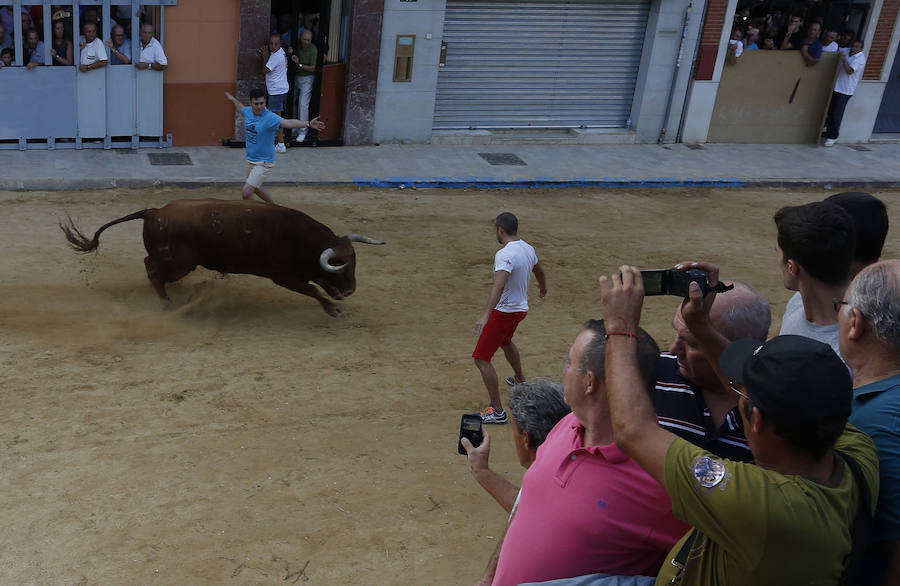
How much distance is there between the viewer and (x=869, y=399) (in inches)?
127

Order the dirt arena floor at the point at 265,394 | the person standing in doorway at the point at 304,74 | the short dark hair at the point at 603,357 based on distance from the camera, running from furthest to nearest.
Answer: the person standing in doorway at the point at 304,74 → the dirt arena floor at the point at 265,394 → the short dark hair at the point at 603,357

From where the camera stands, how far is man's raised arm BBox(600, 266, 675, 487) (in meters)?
2.74

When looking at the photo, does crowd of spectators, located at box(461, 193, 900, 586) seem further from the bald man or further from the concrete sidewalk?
the concrete sidewalk

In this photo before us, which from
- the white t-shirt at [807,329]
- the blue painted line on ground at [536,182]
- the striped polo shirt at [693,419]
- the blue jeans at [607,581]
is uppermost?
the white t-shirt at [807,329]

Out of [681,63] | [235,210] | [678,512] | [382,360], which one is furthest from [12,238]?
[681,63]

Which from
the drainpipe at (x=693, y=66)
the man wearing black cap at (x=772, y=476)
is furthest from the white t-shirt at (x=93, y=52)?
the man wearing black cap at (x=772, y=476)

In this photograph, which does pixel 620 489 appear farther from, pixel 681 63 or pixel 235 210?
pixel 681 63

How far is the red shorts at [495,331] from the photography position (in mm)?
7262

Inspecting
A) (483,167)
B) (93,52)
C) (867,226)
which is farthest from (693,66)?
(867,226)

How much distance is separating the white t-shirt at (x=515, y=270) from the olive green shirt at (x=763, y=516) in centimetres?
453

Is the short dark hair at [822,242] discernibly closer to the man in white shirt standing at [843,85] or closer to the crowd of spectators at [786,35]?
the crowd of spectators at [786,35]

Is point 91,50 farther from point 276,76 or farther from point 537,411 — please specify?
point 537,411

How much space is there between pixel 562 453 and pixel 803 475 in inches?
37.1

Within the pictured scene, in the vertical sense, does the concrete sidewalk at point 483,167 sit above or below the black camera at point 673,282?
below
